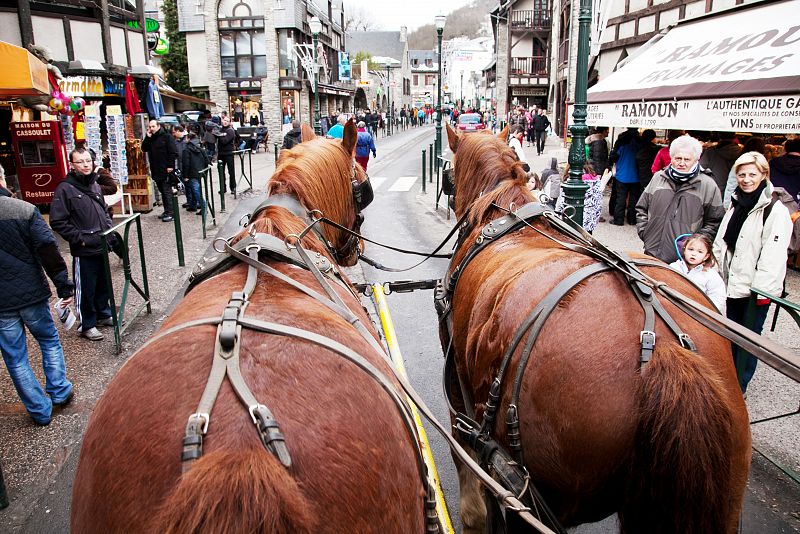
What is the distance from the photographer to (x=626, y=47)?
56.2 feet

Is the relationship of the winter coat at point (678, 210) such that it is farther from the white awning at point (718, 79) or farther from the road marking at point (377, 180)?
the road marking at point (377, 180)

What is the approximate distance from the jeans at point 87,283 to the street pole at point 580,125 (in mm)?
5228

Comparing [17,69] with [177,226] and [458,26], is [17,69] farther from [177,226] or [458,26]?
[458,26]

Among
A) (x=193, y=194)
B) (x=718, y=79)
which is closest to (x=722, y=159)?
(x=718, y=79)

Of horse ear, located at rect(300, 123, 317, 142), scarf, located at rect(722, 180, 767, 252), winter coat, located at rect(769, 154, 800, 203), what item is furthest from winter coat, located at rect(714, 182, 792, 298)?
winter coat, located at rect(769, 154, 800, 203)

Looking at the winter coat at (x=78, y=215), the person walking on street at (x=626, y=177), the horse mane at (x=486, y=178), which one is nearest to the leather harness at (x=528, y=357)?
the horse mane at (x=486, y=178)

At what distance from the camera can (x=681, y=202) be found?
4.71 meters

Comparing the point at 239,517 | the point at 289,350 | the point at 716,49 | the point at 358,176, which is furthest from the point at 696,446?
the point at 716,49

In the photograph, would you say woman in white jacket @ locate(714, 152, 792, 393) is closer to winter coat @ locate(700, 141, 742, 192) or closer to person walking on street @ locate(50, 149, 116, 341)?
winter coat @ locate(700, 141, 742, 192)

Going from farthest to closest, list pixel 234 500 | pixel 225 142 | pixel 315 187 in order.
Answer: pixel 225 142 < pixel 315 187 < pixel 234 500

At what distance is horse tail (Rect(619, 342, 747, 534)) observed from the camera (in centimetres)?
192

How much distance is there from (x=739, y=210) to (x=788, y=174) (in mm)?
4293

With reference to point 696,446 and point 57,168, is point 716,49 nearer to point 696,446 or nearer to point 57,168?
point 696,446

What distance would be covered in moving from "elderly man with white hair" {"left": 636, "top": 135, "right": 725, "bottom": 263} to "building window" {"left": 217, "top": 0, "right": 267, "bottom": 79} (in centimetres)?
3340
